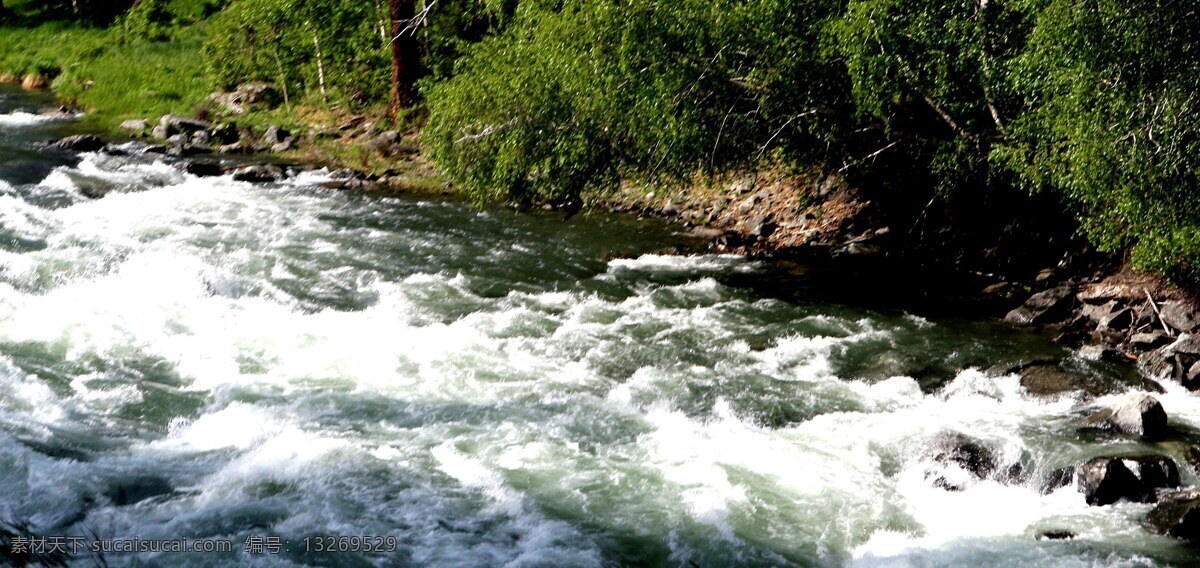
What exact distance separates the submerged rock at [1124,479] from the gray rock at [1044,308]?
14.1 ft

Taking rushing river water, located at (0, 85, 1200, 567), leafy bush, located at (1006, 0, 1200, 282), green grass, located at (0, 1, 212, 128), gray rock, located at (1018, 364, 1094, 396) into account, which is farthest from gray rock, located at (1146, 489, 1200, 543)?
green grass, located at (0, 1, 212, 128)

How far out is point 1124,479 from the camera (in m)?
9.48

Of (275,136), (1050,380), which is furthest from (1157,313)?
(275,136)

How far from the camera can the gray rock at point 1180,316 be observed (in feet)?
41.7

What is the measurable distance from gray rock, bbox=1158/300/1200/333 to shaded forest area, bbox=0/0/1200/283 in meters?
0.35

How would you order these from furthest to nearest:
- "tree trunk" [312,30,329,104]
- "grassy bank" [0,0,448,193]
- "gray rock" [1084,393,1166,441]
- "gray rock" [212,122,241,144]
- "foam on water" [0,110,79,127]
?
"foam on water" [0,110,79,127], "tree trunk" [312,30,329,104], "gray rock" [212,122,241,144], "grassy bank" [0,0,448,193], "gray rock" [1084,393,1166,441]

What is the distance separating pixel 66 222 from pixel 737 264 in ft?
34.5

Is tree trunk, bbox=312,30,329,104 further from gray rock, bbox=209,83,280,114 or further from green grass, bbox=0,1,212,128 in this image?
green grass, bbox=0,1,212,128

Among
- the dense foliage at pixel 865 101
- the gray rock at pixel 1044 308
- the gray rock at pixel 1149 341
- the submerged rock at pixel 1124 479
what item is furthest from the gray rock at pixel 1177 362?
the submerged rock at pixel 1124 479

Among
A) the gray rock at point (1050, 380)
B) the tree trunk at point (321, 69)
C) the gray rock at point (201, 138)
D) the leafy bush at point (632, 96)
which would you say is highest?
the leafy bush at point (632, 96)

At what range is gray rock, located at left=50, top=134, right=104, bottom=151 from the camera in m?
24.2

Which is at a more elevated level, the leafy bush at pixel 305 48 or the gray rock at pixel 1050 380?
the leafy bush at pixel 305 48

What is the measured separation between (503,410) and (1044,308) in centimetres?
721

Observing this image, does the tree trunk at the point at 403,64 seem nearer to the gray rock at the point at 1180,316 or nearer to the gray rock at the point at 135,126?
the gray rock at the point at 135,126
